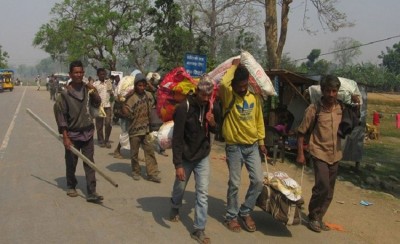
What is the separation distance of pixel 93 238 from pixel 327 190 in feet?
8.79

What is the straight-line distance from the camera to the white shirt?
10262mm

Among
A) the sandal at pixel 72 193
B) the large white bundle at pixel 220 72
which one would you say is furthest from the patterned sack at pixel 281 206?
the sandal at pixel 72 193

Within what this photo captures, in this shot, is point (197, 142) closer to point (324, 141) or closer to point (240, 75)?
point (240, 75)

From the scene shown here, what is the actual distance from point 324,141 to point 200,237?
1.81m

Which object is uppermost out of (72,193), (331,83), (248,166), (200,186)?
(331,83)

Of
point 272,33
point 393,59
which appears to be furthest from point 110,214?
point 393,59

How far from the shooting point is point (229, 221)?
487cm

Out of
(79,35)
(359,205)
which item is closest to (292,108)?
(359,205)

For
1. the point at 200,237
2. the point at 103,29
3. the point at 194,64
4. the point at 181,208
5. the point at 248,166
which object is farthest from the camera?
the point at 103,29

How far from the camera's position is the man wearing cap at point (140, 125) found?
22.9 feet

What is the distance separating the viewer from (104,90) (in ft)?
33.8

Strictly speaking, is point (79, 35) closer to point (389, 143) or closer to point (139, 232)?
point (389, 143)

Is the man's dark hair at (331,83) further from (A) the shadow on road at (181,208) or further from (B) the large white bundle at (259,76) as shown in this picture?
(A) the shadow on road at (181,208)

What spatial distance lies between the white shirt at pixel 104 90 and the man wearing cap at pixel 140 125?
3.39 meters
